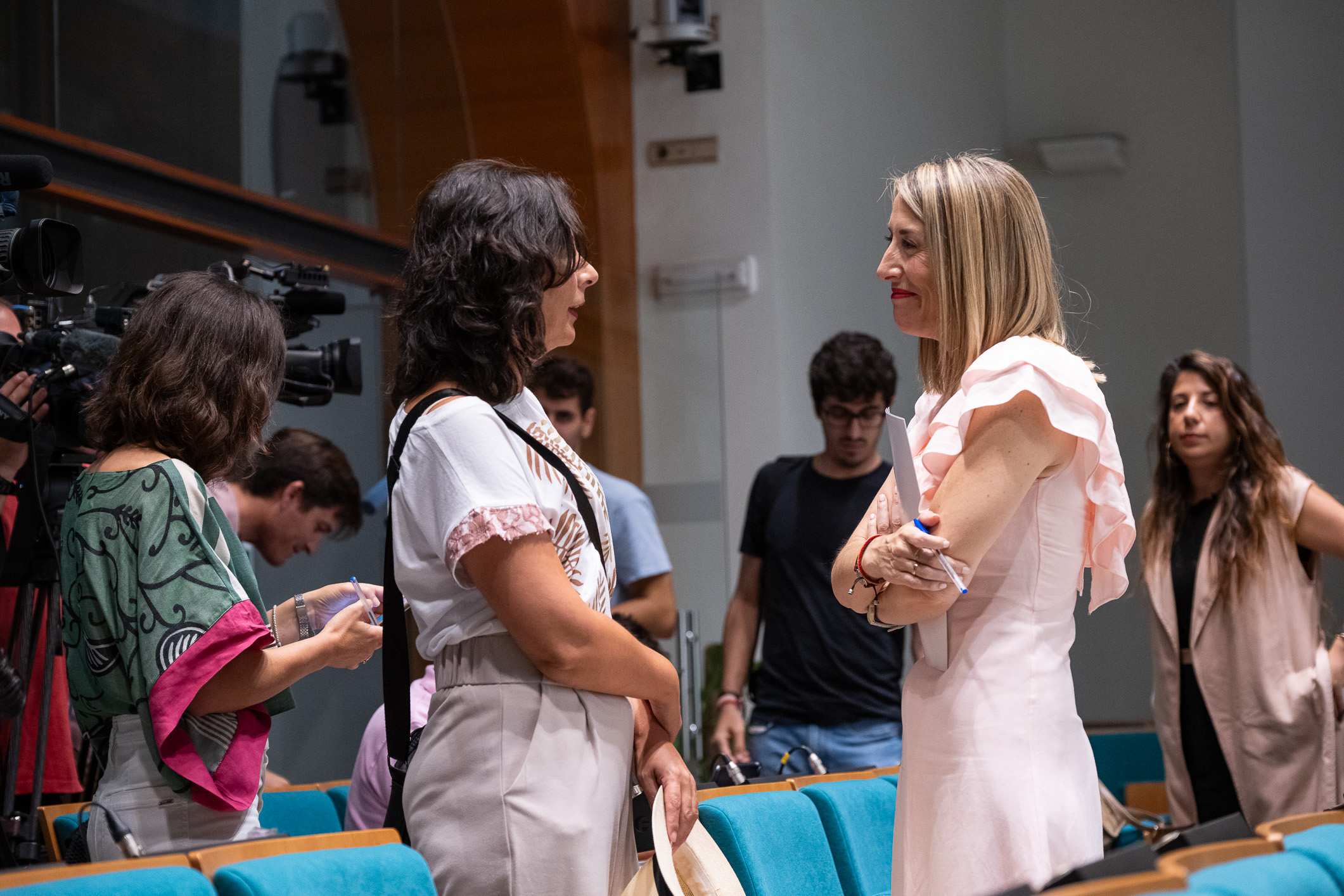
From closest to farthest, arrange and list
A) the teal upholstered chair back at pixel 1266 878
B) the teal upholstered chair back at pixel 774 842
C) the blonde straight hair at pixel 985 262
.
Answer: the teal upholstered chair back at pixel 1266 878
the blonde straight hair at pixel 985 262
the teal upholstered chair back at pixel 774 842

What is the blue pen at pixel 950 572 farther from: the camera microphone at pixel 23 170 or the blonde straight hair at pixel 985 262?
the camera microphone at pixel 23 170

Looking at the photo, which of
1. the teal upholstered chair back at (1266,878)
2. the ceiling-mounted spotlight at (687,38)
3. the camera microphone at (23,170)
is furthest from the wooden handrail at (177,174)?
the teal upholstered chair back at (1266,878)

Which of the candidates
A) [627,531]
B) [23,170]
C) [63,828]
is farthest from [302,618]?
[627,531]

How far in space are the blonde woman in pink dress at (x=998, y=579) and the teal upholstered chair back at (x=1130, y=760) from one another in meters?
3.55

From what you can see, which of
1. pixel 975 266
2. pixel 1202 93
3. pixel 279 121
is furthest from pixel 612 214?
pixel 975 266

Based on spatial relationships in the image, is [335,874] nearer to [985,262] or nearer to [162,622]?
[162,622]

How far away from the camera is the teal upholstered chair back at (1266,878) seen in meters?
1.23

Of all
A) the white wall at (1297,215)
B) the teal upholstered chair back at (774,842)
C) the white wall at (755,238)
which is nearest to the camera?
the teal upholstered chair back at (774,842)

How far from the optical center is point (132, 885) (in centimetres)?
128

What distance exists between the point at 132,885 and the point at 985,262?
1173 mm

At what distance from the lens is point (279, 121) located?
4.32 m

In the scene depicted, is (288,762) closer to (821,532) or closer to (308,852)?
(821,532)

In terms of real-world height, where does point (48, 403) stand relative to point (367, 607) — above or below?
above

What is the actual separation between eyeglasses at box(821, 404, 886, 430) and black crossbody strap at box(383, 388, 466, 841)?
89.4 inches
